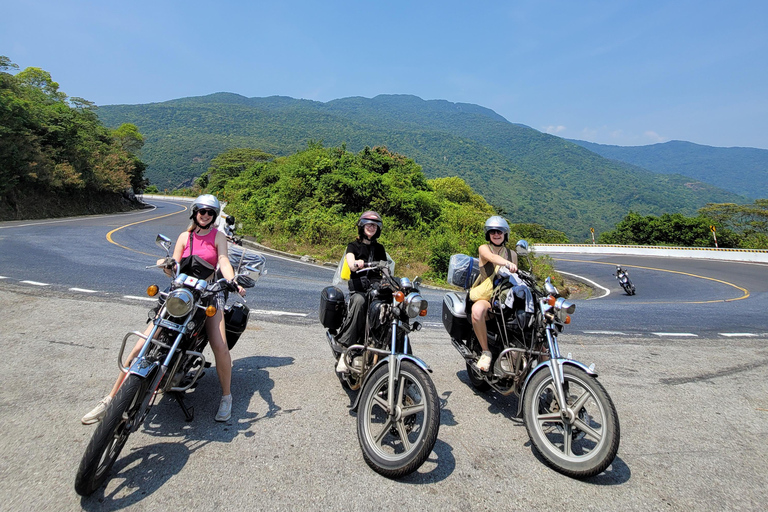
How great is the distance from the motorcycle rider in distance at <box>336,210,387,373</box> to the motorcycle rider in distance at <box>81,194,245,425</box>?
0.99 metres

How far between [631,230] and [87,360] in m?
69.5

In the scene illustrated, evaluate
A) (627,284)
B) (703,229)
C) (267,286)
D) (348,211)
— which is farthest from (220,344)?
(703,229)

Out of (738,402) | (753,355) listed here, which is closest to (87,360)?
(738,402)

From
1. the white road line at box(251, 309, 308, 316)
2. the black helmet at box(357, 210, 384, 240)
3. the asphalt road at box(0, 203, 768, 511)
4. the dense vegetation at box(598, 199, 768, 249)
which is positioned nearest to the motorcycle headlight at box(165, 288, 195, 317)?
the asphalt road at box(0, 203, 768, 511)

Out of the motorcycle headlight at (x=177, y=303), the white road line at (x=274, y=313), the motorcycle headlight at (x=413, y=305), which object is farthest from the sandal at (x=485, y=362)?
the white road line at (x=274, y=313)

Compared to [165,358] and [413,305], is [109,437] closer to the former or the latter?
[165,358]

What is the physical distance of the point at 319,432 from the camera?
346 cm

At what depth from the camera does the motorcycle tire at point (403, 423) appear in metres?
2.74

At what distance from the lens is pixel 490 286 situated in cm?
409

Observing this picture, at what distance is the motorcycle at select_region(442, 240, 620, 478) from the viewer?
114 inches

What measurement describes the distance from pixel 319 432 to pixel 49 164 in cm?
3647

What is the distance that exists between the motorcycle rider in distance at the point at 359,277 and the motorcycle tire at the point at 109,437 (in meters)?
1.70

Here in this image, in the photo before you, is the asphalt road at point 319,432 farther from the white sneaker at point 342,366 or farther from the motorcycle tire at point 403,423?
the white sneaker at point 342,366

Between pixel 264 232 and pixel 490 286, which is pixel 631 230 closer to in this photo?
pixel 264 232
